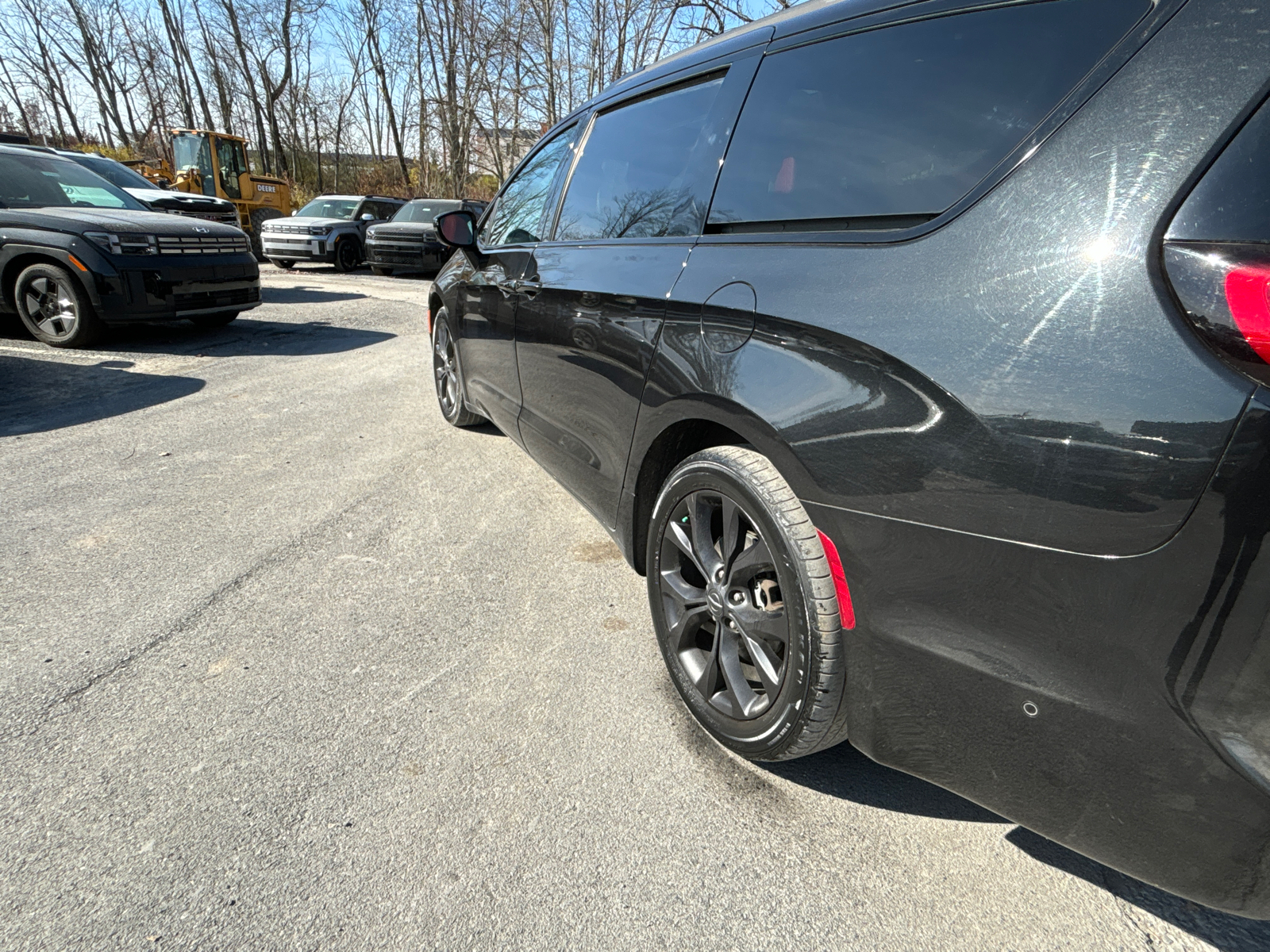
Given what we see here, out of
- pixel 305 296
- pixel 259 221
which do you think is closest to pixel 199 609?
pixel 305 296

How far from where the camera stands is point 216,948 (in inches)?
59.8

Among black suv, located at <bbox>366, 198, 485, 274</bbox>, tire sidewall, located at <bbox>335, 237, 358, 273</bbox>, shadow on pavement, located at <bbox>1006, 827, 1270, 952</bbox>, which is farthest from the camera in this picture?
tire sidewall, located at <bbox>335, 237, 358, 273</bbox>

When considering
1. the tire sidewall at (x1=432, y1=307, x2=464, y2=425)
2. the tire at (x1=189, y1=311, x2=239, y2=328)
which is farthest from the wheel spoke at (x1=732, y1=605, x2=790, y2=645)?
the tire at (x1=189, y1=311, x2=239, y2=328)

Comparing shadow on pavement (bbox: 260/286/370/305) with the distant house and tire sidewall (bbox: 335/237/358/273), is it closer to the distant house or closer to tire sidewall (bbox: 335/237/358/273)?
tire sidewall (bbox: 335/237/358/273)

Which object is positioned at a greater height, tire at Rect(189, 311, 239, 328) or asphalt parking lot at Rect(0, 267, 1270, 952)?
asphalt parking lot at Rect(0, 267, 1270, 952)

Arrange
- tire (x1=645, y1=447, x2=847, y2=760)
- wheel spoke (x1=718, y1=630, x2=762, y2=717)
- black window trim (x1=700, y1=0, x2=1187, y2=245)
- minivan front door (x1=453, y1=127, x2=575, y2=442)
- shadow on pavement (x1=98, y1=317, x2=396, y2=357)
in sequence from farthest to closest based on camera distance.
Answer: shadow on pavement (x1=98, y1=317, x2=396, y2=357) → minivan front door (x1=453, y1=127, x2=575, y2=442) → wheel spoke (x1=718, y1=630, x2=762, y2=717) → tire (x1=645, y1=447, x2=847, y2=760) → black window trim (x1=700, y1=0, x2=1187, y2=245)

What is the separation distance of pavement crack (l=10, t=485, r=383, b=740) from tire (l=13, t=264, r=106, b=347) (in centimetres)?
480

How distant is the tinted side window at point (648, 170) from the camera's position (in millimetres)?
2293

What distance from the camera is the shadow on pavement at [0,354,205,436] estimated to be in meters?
5.12

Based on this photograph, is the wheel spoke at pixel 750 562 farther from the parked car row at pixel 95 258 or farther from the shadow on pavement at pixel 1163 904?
the parked car row at pixel 95 258

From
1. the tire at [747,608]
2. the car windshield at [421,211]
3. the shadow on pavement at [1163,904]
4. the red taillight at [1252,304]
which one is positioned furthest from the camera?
the car windshield at [421,211]

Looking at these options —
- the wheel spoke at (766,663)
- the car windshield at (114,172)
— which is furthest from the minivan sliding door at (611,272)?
the car windshield at (114,172)

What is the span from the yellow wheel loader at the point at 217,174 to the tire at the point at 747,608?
20.6 m

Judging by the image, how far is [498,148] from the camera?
34.4 m
